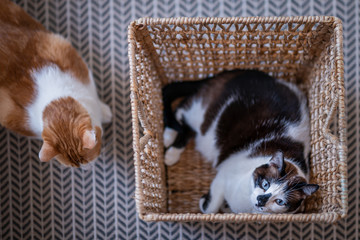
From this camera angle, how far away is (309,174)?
1.38 metres

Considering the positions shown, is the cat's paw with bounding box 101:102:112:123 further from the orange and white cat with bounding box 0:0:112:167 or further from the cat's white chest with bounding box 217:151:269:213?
the cat's white chest with bounding box 217:151:269:213

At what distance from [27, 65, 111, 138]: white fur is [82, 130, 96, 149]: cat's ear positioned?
0.15 meters

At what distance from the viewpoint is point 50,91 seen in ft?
4.12

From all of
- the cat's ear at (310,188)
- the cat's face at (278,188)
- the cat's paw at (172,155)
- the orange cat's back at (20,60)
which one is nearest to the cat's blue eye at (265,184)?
the cat's face at (278,188)

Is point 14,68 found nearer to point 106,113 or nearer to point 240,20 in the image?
point 106,113

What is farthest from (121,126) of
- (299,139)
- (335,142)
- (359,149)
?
(359,149)

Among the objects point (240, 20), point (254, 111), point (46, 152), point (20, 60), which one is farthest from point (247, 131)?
point (20, 60)

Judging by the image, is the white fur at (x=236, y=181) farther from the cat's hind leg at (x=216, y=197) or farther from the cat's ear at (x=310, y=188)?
the cat's ear at (x=310, y=188)

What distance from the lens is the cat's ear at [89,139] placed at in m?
1.13

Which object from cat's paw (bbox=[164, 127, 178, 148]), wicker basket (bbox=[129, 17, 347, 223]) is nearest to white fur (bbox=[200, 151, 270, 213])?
wicker basket (bbox=[129, 17, 347, 223])

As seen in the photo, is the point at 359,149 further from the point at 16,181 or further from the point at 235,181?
the point at 16,181

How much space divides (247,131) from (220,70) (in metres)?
0.33

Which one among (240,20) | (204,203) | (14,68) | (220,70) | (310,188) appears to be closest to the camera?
(310,188)

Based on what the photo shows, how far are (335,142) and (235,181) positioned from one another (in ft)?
1.16
